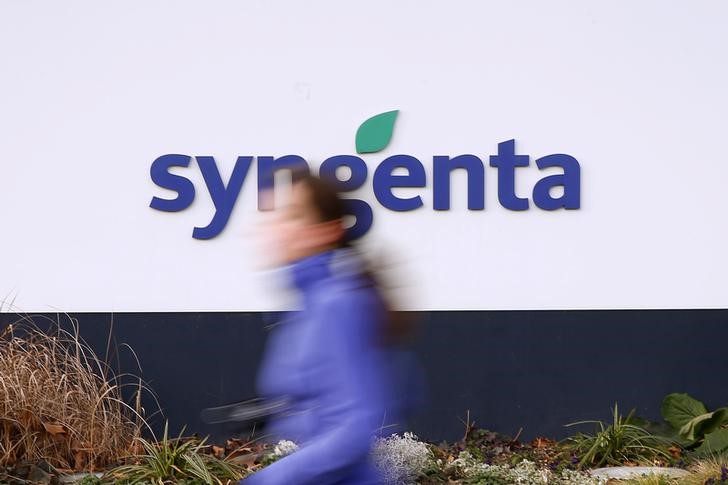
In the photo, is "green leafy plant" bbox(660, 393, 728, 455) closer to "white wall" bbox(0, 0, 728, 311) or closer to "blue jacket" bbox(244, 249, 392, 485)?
"white wall" bbox(0, 0, 728, 311)

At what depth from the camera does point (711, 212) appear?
23.5ft

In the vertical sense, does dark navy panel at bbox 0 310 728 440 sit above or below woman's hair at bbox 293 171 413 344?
below

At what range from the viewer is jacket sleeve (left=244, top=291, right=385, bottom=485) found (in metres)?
2.64

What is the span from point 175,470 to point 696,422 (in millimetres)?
3526

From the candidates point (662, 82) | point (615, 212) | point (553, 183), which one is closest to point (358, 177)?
point (553, 183)

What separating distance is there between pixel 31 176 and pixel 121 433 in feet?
6.72

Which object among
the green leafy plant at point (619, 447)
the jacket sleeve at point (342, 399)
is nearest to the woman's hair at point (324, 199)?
the jacket sleeve at point (342, 399)

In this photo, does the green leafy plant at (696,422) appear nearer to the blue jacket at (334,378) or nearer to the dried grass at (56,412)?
the dried grass at (56,412)

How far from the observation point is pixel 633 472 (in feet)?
20.5

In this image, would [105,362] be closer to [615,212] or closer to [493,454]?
[493,454]

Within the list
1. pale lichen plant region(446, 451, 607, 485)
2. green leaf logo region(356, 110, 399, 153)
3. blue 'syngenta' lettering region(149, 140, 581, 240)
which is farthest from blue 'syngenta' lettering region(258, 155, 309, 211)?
pale lichen plant region(446, 451, 607, 485)

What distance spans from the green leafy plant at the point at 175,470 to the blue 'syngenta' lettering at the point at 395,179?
1688mm

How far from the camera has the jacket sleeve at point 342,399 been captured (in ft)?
8.68

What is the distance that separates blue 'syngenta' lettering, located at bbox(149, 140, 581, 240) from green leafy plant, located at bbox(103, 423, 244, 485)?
169 cm
